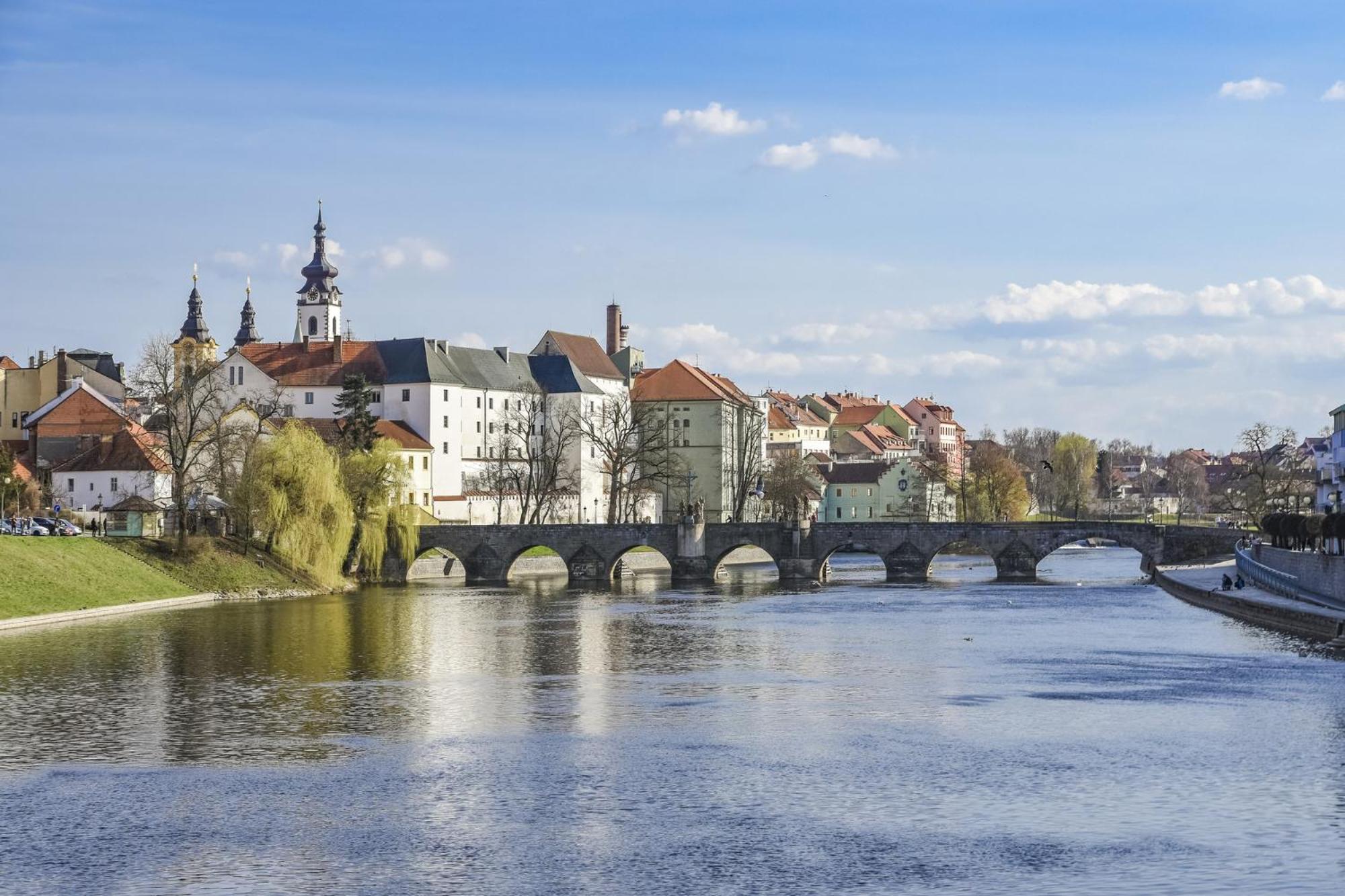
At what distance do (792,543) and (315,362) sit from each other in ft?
135

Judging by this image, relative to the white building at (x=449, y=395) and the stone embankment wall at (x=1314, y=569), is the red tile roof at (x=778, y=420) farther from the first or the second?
the stone embankment wall at (x=1314, y=569)

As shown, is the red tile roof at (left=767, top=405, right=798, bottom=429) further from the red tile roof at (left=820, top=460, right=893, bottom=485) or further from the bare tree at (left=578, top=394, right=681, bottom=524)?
the bare tree at (left=578, top=394, right=681, bottom=524)

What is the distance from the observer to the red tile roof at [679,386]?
140 meters

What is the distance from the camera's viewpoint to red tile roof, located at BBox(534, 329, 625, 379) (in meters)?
140

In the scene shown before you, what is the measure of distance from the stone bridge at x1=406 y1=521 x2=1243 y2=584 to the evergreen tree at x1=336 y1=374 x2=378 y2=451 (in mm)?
5649

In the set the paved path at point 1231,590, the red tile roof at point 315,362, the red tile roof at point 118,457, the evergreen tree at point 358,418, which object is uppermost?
the red tile roof at point 315,362

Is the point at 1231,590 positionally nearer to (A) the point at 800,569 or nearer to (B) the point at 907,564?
(B) the point at 907,564

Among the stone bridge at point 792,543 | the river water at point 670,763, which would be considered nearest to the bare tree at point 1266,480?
the stone bridge at point 792,543

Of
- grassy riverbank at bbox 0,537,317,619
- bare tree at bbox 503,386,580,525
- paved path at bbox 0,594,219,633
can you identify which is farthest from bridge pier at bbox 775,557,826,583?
paved path at bbox 0,594,219,633

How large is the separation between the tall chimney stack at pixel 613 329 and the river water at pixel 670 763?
104573 millimetres

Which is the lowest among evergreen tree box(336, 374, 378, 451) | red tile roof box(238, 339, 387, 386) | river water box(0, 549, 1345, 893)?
river water box(0, 549, 1345, 893)

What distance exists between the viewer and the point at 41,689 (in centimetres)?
4109

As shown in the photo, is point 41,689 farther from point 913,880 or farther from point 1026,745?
point 913,880

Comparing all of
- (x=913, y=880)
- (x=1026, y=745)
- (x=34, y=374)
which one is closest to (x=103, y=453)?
(x=34, y=374)
